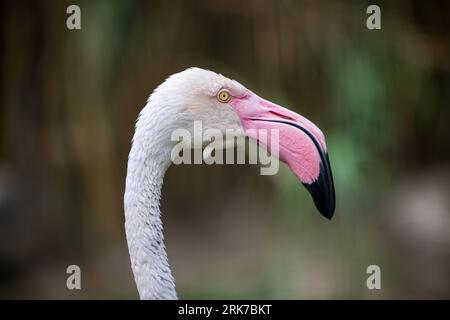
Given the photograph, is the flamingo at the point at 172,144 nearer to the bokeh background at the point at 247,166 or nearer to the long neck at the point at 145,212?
the long neck at the point at 145,212

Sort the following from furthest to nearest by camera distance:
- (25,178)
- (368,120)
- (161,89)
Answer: (25,178), (368,120), (161,89)

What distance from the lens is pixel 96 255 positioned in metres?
3.83

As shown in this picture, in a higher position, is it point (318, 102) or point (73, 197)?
point (318, 102)

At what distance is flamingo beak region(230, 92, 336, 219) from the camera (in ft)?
5.65

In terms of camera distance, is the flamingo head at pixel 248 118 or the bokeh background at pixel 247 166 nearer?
the flamingo head at pixel 248 118

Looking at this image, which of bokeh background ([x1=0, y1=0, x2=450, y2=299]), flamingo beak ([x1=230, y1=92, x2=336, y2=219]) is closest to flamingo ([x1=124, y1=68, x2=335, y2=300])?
flamingo beak ([x1=230, y1=92, x2=336, y2=219])

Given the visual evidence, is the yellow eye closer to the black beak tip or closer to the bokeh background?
the black beak tip

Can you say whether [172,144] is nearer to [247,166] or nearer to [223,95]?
[223,95]

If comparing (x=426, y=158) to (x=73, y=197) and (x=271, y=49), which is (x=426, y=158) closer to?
(x=271, y=49)

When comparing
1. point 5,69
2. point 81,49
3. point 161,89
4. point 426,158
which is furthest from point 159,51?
point 161,89

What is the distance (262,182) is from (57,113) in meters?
1.21

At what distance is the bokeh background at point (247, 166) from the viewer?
364cm

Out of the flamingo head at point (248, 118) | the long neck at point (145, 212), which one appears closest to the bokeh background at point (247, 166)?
the flamingo head at point (248, 118)

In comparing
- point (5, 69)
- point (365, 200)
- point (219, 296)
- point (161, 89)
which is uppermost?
point (5, 69)
